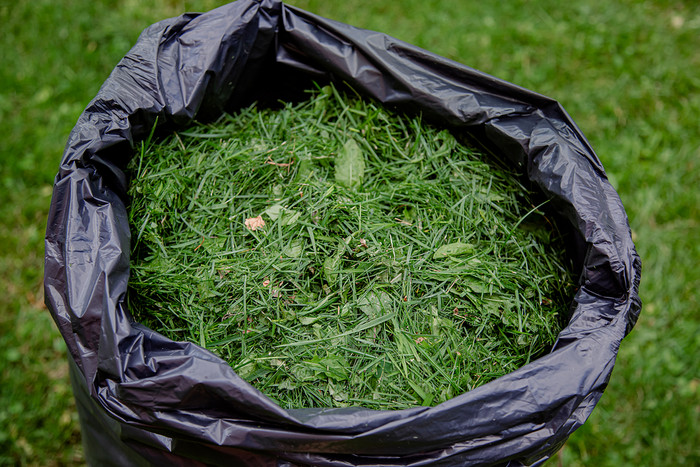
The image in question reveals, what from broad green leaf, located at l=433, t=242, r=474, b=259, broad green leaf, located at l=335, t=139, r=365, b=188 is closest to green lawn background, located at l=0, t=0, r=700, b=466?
broad green leaf, located at l=433, t=242, r=474, b=259

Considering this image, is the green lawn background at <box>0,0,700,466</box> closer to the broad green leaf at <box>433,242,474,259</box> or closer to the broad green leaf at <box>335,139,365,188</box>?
the broad green leaf at <box>433,242,474,259</box>

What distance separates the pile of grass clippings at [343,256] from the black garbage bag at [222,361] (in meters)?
0.09

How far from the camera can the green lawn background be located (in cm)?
183

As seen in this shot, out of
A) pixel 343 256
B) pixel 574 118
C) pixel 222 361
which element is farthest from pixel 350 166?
pixel 574 118

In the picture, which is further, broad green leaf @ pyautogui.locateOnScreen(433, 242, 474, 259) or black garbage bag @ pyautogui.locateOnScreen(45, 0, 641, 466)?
broad green leaf @ pyautogui.locateOnScreen(433, 242, 474, 259)

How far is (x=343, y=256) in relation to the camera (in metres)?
1.25

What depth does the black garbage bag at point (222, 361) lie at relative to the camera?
92cm

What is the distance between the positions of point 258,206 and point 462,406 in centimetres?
72

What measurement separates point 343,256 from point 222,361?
413 mm

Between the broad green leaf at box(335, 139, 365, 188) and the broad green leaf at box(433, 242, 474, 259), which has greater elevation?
the broad green leaf at box(335, 139, 365, 188)

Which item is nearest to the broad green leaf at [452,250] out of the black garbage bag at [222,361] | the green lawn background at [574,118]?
the black garbage bag at [222,361]

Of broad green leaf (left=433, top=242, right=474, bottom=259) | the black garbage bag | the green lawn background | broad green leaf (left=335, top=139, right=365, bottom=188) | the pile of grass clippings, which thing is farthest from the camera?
the green lawn background

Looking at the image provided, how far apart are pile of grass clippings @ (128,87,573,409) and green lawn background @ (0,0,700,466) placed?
36.1 inches

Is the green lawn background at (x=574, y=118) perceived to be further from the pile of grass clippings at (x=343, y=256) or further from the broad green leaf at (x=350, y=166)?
the broad green leaf at (x=350, y=166)
